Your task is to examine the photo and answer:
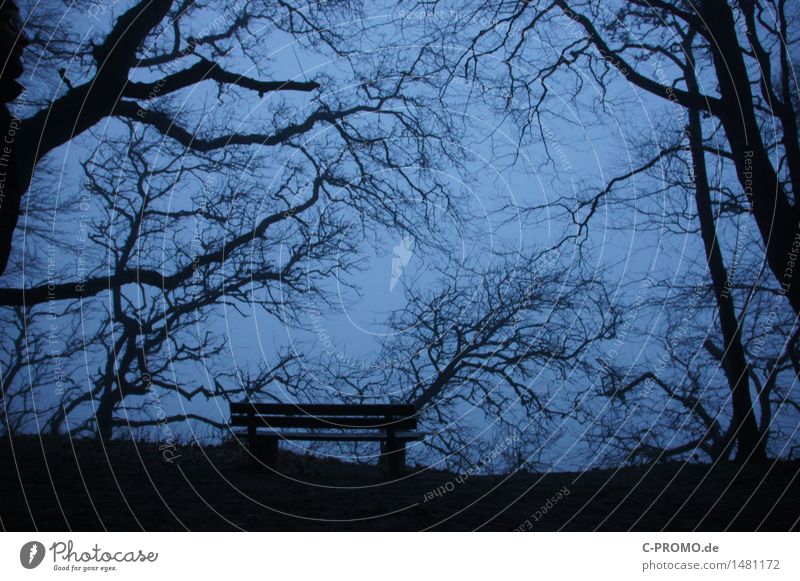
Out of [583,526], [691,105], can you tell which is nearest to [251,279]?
[583,526]

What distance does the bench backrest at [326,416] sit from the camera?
6.26m

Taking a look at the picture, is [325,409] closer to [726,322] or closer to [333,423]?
[333,423]

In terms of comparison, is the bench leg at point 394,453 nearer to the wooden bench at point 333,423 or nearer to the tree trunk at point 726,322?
the wooden bench at point 333,423

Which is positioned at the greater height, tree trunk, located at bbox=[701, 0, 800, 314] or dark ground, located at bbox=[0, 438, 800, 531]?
tree trunk, located at bbox=[701, 0, 800, 314]

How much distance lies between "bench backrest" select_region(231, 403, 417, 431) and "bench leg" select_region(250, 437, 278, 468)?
Answer: 203 millimetres

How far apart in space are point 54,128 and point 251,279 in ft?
8.37

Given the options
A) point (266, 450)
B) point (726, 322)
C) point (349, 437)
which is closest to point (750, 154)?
point (726, 322)

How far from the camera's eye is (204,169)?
22.1ft

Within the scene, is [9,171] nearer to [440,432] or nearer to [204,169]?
[204,169]

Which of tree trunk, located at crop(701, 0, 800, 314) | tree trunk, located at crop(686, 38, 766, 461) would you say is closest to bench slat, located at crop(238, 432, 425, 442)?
tree trunk, located at crop(686, 38, 766, 461)

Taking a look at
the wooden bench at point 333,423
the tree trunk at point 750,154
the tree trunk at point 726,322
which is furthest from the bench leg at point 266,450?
the tree trunk at point 750,154

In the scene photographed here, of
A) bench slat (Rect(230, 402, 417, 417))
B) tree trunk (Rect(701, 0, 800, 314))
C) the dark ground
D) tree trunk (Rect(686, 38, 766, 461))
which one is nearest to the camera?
the dark ground

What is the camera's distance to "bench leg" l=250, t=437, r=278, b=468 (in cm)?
667

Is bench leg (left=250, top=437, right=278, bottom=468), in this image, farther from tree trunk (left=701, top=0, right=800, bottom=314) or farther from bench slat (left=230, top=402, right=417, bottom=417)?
tree trunk (left=701, top=0, right=800, bottom=314)
